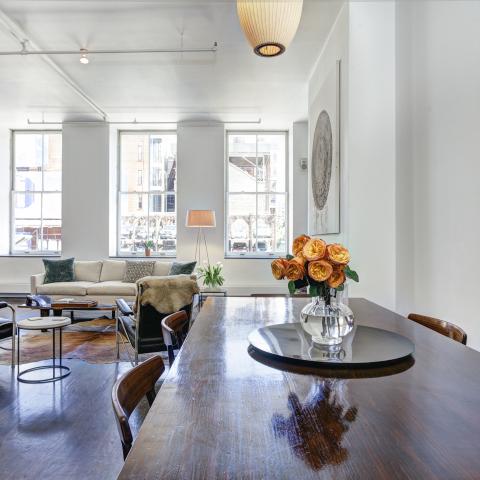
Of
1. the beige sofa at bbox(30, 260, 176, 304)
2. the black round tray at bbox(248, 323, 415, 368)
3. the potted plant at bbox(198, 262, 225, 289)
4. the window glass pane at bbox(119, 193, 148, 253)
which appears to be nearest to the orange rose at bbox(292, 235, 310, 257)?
the black round tray at bbox(248, 323, 415, 368)

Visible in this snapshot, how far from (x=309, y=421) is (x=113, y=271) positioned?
20.5 feet

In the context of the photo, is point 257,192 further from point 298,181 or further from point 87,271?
point 87,271

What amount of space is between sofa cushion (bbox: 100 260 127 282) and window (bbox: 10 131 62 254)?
1.91 meters

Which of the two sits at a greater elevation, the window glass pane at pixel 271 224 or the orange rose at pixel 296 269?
the window glass pane at pixel 271 224

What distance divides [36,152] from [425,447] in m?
8.89

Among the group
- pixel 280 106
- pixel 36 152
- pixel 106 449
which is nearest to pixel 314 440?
pixel 106 449

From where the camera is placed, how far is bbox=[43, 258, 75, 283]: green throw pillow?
6.21 m

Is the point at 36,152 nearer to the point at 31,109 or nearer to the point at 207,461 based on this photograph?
the point at 31,109

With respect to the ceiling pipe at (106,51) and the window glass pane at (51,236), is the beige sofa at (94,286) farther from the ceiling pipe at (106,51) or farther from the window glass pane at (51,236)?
the ceiling pipe at (106,51)

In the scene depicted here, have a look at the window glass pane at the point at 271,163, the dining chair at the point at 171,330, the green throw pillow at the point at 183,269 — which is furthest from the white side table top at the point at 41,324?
the window glass pane at the point at 271,163

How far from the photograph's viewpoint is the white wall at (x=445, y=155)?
2355mm

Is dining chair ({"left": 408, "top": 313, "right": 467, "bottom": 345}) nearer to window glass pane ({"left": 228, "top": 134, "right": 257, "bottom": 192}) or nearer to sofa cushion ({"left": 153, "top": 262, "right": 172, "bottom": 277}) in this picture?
sofa cushion ({"left": 153, "top": 262, "right": 172, "bottom": 277})

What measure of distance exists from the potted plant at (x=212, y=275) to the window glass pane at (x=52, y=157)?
3736 mm

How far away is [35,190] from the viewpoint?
789 centimetres
